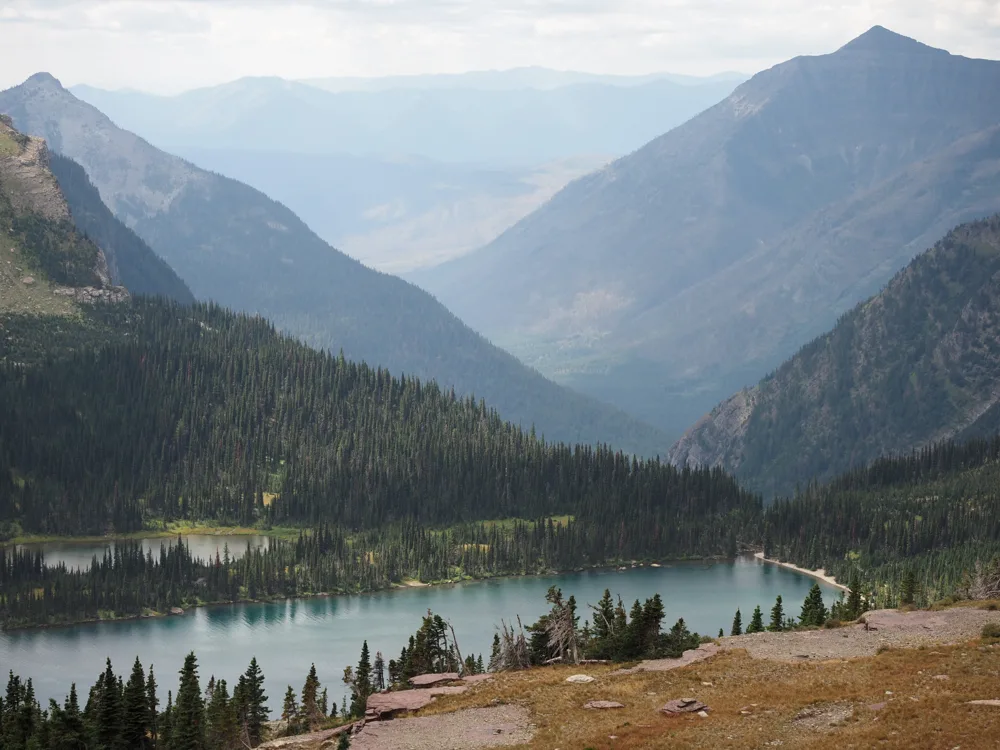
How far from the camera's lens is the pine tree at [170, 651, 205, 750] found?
441 ft

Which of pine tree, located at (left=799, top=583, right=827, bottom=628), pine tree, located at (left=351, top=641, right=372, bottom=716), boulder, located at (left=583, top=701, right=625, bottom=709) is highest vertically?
pine tree, located at (left=799, top=583, right=827, bottom=628)

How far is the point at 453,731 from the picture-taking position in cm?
10731

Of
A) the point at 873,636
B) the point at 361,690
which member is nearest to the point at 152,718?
the point at 361,690

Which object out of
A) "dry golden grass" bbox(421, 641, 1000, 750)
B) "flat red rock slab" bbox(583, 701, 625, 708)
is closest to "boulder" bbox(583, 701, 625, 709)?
"flat red rock slab" bbox(583, 701, 625, 708)

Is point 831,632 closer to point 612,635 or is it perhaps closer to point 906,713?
point 612,635

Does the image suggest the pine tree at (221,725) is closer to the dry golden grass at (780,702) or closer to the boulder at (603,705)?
the dry golden grass at (780,702)

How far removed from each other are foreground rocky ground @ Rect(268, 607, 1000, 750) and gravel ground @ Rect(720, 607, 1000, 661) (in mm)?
138

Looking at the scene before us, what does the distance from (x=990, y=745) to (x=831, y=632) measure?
134 ft

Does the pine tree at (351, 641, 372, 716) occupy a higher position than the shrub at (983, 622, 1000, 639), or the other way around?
the shrub at (983, 622, 1000, 639)

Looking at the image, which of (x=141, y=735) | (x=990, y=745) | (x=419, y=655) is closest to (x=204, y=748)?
(x=141, y=735)

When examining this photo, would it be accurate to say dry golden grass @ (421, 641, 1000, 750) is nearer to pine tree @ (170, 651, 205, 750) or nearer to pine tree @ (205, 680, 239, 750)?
pine tree @ (170, 651, 205, 750)

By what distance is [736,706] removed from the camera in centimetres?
10312

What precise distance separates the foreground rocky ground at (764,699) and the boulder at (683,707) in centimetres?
9

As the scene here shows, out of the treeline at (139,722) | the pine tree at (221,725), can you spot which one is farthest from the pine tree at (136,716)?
the pine tree at (221,725)
